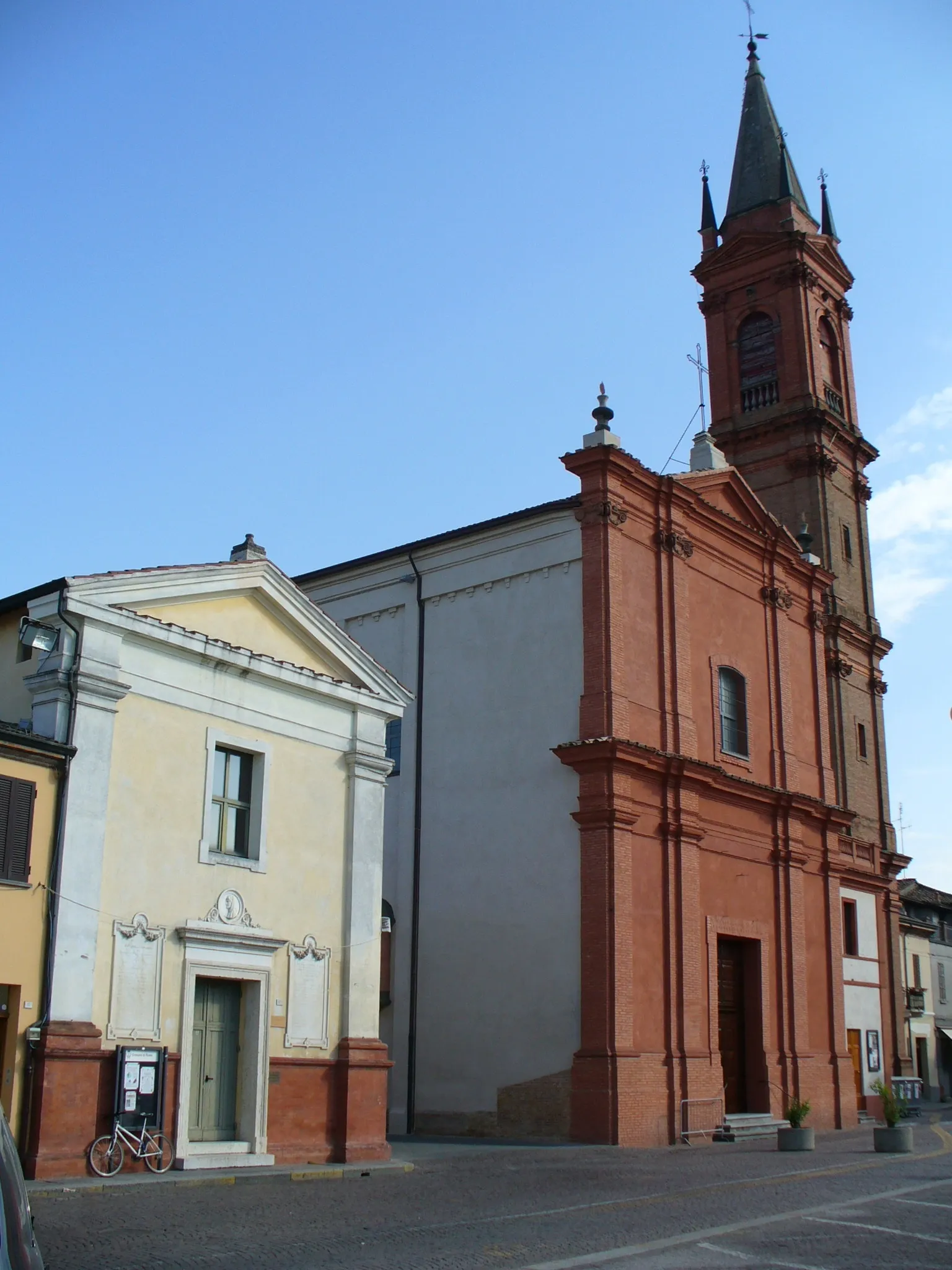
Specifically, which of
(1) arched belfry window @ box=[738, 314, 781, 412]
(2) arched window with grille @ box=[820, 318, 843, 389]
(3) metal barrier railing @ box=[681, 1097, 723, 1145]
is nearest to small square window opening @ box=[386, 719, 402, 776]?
(3) metal barrier railing @ box=[681, 1097, 723, 1145]

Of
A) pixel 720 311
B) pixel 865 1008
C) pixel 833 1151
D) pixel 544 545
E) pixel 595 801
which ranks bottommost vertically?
pixel 833 1151

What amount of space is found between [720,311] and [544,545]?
19279mm

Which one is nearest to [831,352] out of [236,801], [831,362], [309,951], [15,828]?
[831,362]

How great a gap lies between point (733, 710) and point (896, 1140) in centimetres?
1001

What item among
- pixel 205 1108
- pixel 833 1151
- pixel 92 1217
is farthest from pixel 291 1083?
pixel 833 1151

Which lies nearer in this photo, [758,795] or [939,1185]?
[939,1185]

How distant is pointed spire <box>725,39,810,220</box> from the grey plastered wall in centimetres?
2206

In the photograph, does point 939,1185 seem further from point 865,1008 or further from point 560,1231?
point 865,1008

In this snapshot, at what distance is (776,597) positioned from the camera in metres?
31.3

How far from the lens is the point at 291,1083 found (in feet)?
59.3

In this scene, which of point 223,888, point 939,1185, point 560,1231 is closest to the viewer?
point 560,1231

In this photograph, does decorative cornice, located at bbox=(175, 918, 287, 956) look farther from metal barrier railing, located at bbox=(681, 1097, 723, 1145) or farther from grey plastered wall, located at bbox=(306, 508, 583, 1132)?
metal barrier railing, located at bbox=(681, 1097, 723, 1145)

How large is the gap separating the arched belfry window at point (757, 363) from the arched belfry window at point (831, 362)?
1686 mm

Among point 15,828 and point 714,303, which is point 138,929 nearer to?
point 15,828
